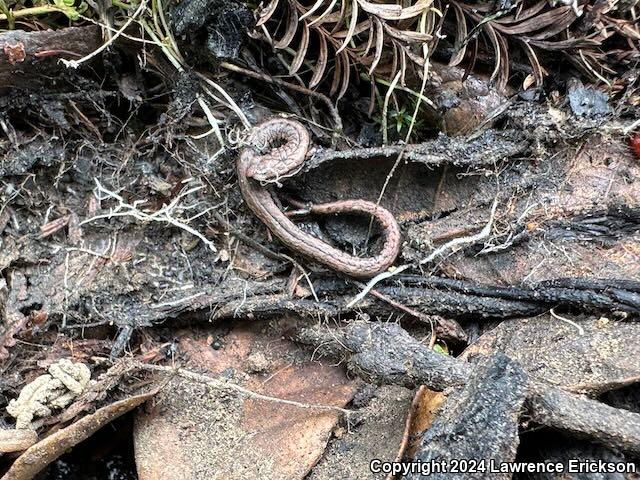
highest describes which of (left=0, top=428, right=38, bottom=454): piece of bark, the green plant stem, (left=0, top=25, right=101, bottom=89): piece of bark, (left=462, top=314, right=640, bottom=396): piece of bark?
the green plant stem

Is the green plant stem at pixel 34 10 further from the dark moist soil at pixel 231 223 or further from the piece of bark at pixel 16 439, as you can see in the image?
the piece of bark at pixel 16 439

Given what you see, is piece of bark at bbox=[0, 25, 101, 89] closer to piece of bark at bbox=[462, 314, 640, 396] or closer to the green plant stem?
the green plant stem

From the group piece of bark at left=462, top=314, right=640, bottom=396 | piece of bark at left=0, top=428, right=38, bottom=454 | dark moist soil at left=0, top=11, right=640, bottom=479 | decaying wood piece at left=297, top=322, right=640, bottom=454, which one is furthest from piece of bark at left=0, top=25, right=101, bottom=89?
piece of bark at left=462, top=314, right=640, bottom=396

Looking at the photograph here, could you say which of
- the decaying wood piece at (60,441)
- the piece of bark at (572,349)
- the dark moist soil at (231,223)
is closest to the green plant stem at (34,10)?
the dark moist soil at (231,223)

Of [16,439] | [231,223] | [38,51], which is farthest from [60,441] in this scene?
[38,51]

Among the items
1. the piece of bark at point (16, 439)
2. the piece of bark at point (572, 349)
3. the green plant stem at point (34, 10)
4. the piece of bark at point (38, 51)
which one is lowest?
the piece of bark at point (16, 439)

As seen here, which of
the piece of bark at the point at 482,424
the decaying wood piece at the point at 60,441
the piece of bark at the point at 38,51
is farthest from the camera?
the piece of bark at the point at 38,51
